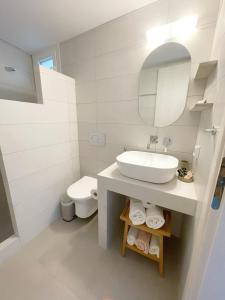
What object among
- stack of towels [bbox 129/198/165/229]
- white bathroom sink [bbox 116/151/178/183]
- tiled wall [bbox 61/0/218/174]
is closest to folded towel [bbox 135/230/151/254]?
stack of towels [bbox 129/198/165/229]

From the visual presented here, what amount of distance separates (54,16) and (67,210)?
2096 millimetres

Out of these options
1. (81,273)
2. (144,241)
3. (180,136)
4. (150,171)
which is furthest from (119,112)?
(81,273)

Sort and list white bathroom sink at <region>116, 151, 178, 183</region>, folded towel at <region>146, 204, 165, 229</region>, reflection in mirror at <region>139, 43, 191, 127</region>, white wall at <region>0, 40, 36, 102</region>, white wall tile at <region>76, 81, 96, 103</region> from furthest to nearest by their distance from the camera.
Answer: white wall at <region>0, 40, 36, 102</region>, white wall tile at <region>76, 81, 96, 103</region>, reflection in mirror at <region>139, 43, 191, 127</region>, folded towel at <region>146, 204, 165, 229</region>, white bathroom sink at <region>116, 151, 178, 183</region>

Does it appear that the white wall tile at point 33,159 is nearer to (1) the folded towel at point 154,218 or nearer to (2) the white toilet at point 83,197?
(2) the white toilet at point 83,197

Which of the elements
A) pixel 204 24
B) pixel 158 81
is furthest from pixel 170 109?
pixel 204 24

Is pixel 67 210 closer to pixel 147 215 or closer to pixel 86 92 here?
pixel 147 215

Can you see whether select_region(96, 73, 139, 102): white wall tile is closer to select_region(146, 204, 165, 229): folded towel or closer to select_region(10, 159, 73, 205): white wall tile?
select_region(10, 159, 73, 205): white wall tile

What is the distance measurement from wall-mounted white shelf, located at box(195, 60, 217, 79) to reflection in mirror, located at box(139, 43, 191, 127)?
138 mm

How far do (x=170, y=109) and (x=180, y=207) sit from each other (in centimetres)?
88

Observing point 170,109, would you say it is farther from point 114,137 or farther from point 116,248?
point 116,248

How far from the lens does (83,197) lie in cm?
146

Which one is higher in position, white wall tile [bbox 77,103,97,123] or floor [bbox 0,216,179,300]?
white wall tile [bbox 77,103,97,123]

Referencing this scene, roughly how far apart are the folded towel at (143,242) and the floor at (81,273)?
20 centimetres

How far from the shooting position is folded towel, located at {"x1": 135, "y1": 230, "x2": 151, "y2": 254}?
3.79 feet
